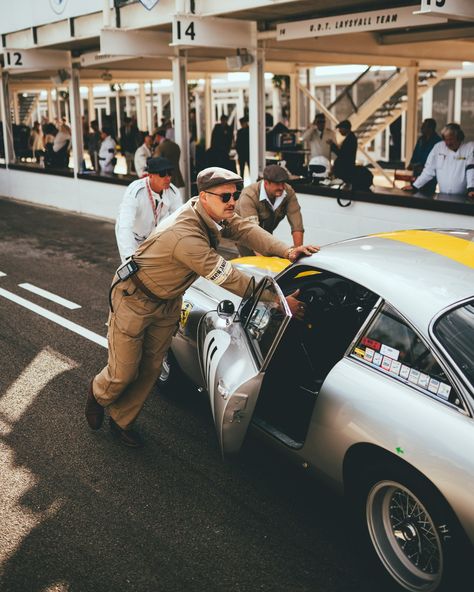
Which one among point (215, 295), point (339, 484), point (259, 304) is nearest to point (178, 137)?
point (215, 295)

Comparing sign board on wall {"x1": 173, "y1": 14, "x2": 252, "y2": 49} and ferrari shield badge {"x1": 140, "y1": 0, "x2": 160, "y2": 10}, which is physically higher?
ferrari shield badge {"x1": 140, "y1": 0, "x2": 160, "y2": 10}

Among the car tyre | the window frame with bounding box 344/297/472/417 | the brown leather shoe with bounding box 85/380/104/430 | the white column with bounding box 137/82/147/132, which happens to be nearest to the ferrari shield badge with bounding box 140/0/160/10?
the brown leather shoe with bounding box 85/380/104/430

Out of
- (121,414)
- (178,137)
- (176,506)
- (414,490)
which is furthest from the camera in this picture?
(178,137)

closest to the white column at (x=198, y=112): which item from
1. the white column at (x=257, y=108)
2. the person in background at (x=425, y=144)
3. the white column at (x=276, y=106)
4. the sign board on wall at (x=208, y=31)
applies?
the white column at (x=276, y=106)

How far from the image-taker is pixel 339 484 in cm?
385

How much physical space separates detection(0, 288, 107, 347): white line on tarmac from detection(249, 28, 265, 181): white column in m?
4.74

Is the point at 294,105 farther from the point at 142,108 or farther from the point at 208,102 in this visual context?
the point at 142,108

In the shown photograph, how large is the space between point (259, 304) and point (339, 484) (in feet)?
3.78

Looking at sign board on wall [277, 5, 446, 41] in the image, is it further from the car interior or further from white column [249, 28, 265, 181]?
the car interior

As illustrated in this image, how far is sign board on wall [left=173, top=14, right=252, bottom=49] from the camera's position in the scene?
37.3ft

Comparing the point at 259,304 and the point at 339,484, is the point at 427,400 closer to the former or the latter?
the point at 339,484

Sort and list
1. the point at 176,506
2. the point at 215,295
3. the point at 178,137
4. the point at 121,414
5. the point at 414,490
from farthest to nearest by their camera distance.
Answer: the point at 178,137 < the point at 215,295 < the point at 121,414 < the point at 176,506 < the point at 414,490

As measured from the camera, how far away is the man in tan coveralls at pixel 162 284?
4.45 m

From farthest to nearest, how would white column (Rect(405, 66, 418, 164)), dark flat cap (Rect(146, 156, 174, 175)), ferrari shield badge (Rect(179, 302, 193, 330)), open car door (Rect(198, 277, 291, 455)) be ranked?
white column (Rect(405, 66, 418, 164)) < dark flat cap (Rect(146, 156, 174, 175)) < ferrari shield badge (Rect(179, 302, 193, 330)) < open car door (Rect(198, 277, 291, 455))
